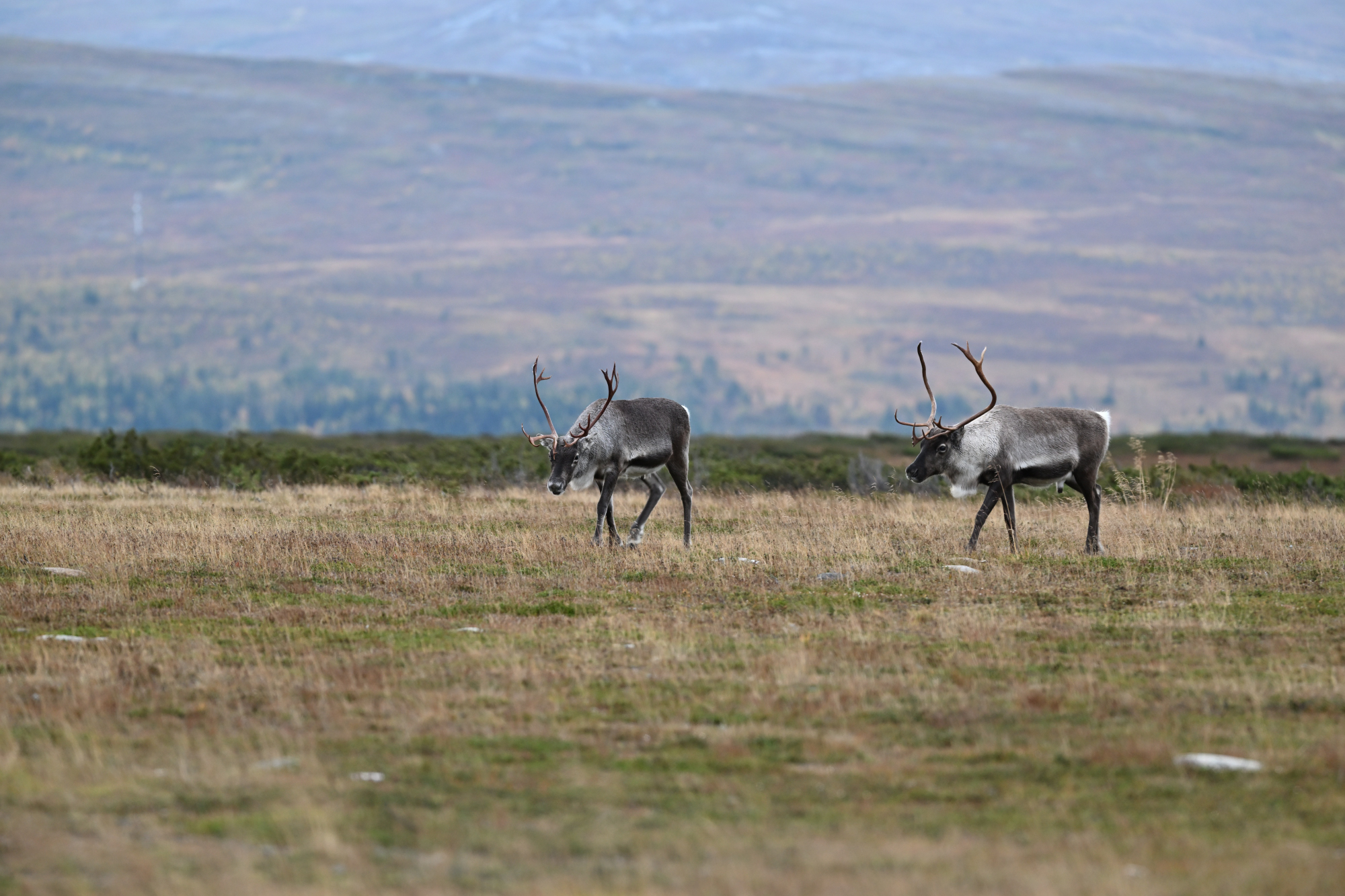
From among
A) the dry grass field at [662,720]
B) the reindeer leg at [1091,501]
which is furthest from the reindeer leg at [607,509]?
the reindeer leg at [1091,501]

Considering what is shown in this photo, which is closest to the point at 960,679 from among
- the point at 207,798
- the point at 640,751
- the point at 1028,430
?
the point at 640,751

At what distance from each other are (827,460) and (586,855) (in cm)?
3350

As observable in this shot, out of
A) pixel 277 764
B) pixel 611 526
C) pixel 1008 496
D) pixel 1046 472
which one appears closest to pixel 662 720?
pixel 277 764

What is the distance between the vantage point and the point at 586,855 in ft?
27.6

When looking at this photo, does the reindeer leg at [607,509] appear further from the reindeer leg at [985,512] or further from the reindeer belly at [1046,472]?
the reindeer belly at [1046,472]

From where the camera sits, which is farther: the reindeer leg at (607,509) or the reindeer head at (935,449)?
the reindeer head at (935,449)

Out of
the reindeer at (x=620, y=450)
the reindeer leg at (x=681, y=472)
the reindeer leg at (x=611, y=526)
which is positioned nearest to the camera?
the reindeer leg at (x=611, y=526)

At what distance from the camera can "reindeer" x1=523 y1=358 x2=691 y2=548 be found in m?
20.3

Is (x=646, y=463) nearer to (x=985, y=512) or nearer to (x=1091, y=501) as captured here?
(x=985, y=512)

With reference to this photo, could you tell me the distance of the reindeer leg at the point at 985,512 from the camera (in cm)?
1947

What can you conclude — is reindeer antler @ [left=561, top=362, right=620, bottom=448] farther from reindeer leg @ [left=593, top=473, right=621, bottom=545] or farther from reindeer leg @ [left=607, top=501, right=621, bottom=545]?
reindeer leg @ [left=607, top=501, right=621, bottom=545]

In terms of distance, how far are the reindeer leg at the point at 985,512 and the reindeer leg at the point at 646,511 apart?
3.95 meters

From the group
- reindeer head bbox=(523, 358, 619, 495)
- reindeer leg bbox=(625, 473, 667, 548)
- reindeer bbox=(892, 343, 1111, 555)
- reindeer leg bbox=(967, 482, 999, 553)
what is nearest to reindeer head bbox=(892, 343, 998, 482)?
reindeer bbox=(892, 343, 1111, 555)

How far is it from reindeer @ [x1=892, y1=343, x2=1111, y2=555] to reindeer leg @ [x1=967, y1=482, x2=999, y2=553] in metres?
0.02
